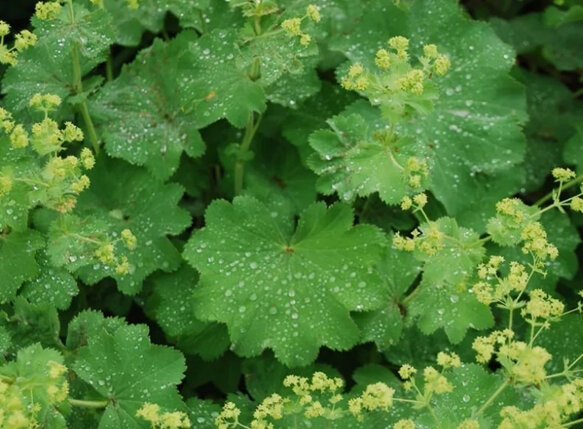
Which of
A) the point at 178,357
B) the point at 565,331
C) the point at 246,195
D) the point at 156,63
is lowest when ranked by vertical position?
the point at 565,331

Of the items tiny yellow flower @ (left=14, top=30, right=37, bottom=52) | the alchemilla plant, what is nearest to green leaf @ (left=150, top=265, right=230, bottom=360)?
the alchemilla plant

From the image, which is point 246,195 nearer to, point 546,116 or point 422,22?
point 422,22

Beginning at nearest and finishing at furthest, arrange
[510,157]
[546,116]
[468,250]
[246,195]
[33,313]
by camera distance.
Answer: [468,250] → [33,313] → [246,195] → [510,157] → [546,116]

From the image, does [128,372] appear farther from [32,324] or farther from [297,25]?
[297,25]

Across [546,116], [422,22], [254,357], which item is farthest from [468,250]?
[546,116]

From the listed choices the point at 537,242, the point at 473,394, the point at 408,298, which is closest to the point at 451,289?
the point at 408,298

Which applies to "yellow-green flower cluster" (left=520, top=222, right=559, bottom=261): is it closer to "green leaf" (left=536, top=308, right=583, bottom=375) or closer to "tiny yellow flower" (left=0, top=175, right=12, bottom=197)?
"green leaf" (left=536, top=308, right=583, bottom=375)

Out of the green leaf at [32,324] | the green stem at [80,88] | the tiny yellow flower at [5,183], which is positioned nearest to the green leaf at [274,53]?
the green stem at [80,88]
